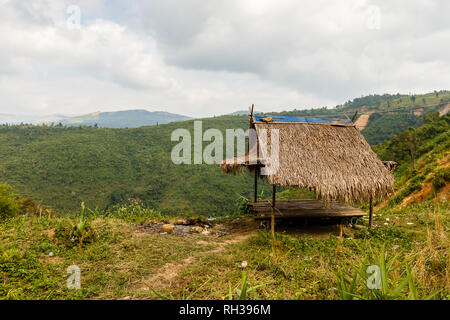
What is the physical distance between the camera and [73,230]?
15.7ft

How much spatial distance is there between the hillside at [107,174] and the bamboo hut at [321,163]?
18912mm

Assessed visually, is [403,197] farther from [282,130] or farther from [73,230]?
[73,230]

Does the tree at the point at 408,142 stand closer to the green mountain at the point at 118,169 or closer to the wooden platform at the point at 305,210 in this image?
the green mountain at the point at 118,169

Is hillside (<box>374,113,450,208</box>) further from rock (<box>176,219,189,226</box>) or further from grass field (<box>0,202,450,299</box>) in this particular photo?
rock (<box>176,219,189,226</box>)

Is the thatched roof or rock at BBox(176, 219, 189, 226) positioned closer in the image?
the thatched roof

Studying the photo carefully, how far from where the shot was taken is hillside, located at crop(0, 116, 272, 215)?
90.5ft

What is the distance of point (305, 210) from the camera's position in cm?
666

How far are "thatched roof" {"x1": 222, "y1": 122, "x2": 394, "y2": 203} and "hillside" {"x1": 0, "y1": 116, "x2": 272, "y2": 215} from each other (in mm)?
19093

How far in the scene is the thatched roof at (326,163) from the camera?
549 centimetres

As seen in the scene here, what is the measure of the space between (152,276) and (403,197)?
11651 mm

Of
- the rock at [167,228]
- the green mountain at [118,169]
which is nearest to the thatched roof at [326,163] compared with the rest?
the rock at [167,228]

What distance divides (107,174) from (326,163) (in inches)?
1258

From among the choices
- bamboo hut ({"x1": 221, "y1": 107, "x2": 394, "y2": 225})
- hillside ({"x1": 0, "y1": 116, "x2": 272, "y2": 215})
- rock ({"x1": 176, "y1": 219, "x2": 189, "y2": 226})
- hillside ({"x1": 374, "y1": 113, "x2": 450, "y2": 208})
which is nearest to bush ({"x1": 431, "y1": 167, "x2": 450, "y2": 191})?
hillside ({"x1": 374, "y1": 113, "x2": 450, "y2": 208})
